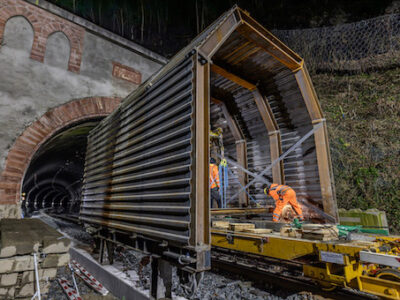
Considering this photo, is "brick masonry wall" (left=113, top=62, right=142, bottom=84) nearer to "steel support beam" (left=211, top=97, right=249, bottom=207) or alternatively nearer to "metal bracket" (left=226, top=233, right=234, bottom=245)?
"steel support beam" (left=211, top=97, right=249, bottom=207)

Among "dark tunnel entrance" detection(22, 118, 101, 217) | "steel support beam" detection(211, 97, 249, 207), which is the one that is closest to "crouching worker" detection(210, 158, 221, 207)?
"steel support beam" detection(211, 97, 249, 207)

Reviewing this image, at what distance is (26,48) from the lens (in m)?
6.99

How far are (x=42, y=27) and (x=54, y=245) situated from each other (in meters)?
7.20

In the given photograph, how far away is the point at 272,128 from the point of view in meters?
7.96

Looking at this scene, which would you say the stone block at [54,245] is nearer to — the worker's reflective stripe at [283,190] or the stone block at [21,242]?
the stone block at [21,242]

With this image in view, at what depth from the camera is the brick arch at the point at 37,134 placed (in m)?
6.08

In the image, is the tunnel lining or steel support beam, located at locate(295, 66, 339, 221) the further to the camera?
steel support beam, located at locate(295, 66, 339, 221)

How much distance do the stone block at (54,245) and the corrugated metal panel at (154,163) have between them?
1024 mm

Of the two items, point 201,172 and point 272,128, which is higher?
point 272,128

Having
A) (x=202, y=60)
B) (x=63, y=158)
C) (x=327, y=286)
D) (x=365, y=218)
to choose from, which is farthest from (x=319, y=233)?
(x=63, y=158)

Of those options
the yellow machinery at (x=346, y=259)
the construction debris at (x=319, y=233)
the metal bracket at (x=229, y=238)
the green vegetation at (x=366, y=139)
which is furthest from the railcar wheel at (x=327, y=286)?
the green vegetation at (x=366, y=139)

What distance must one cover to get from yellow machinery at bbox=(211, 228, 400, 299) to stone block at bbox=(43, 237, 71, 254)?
323 centimetres

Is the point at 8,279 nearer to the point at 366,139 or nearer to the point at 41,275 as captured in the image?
the point at 41,275

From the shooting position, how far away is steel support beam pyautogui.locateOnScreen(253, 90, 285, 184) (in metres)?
7.74
